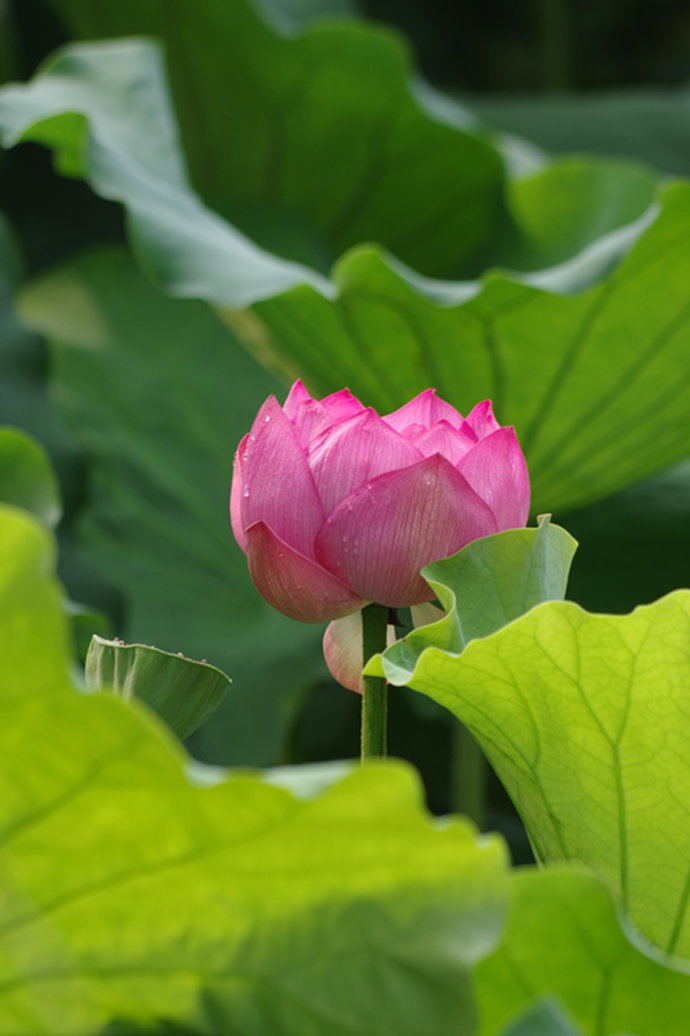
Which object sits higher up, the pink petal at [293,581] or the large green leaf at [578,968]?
the pink petal at [293,581]

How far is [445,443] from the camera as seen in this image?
398 mm

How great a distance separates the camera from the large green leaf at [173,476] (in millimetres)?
1257

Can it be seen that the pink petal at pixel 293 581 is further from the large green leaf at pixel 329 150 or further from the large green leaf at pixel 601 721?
the large green leaf at pixel 329 150

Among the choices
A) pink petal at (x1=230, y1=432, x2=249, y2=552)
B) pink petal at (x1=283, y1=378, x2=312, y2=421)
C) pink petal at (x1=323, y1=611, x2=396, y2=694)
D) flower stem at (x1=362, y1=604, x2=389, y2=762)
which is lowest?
pink petal at (x1=323, y1=611, x2=396, y2=694)

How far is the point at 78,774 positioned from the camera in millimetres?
239

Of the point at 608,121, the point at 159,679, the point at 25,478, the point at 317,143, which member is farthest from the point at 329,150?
the point at 159,679

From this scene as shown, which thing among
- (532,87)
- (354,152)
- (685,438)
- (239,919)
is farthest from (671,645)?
(532,87)

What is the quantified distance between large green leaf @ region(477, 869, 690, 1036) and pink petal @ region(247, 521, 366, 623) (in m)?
0.11

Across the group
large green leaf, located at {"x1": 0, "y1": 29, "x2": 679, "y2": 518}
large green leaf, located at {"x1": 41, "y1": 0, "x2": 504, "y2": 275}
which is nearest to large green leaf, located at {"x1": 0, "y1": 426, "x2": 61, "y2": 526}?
large green leaf, located at {"x1": 0, "y1": 29, "x2": 679, "y2": 518}

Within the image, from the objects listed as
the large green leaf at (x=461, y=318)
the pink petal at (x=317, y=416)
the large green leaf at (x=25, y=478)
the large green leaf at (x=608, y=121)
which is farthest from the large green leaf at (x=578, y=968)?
the large green leaf at (x=608, y=121)

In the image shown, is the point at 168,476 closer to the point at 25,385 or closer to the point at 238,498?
the point at 25,385

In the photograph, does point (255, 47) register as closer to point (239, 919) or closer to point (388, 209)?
point (388, 209)

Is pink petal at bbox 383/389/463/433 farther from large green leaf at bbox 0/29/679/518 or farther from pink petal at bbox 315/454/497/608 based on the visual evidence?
large green leaf at bbox 0/29/679/518

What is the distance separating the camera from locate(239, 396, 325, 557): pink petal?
38cm
